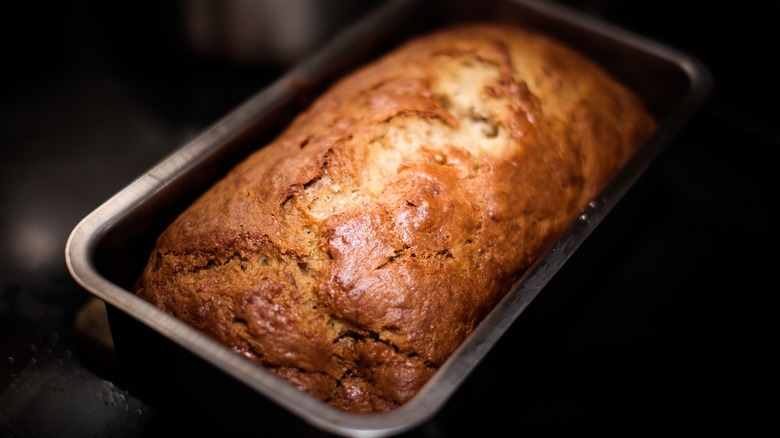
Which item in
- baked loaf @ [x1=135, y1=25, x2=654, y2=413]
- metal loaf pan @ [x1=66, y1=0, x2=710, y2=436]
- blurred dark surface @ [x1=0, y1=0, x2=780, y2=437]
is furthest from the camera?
blurred dark surface @ [x1=0, y1=0, x2=780, y2=437]

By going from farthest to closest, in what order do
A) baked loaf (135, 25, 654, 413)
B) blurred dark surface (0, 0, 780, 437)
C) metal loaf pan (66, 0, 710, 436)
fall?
blurred dark surface (0, 0, 780, 437), baked loaf (135, 25, 654, 413), metal loaf pan (66, 0, 710, 436)

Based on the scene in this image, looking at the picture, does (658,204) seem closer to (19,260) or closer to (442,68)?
(442,68)

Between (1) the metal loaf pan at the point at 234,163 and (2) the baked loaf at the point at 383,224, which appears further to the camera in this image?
(2) the baked loaf at the point at 383,224

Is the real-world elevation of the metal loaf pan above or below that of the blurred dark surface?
above

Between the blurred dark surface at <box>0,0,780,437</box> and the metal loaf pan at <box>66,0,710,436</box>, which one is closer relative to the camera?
the metal loaf pan at <box>66,0,710,436</box>

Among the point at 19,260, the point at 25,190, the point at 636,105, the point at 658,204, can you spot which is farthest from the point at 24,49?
the point at 658,204

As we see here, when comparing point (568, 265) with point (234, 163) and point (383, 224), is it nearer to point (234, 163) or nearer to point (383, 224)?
point (383, 224)

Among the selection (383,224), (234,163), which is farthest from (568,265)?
(234,163)
